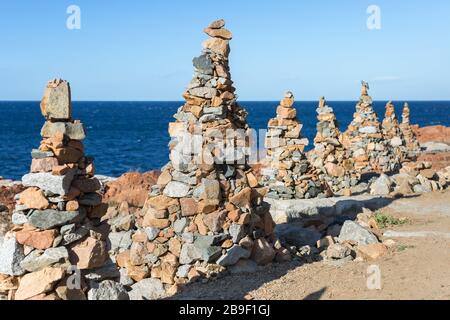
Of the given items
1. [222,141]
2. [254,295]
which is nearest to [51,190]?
[254,295]

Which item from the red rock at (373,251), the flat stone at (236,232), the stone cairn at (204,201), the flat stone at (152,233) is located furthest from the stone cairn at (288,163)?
the flat stone at (152,233)

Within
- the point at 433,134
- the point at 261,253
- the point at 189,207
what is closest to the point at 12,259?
the point at 189,207

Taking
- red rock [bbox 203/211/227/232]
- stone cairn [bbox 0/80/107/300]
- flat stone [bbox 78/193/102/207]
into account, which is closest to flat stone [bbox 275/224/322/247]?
red rock [bbox 203/211/227/232]

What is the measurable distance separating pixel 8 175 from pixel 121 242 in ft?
109

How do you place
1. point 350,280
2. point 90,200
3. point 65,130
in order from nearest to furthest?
point 65,130
point 90,200
point 350,280

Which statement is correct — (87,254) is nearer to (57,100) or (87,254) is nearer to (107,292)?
(107,292)

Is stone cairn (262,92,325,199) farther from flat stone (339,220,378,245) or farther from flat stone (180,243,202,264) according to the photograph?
flat stone (180,243,202,264)

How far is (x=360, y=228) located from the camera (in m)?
12.0

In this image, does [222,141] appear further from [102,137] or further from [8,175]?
[102,137]

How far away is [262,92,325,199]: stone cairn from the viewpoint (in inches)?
676

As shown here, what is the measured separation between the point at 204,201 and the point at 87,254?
151 inches

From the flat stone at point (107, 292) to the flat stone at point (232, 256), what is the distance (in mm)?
3421

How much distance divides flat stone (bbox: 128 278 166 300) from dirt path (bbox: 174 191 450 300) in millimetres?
750

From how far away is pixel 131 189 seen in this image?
80.9 feet
